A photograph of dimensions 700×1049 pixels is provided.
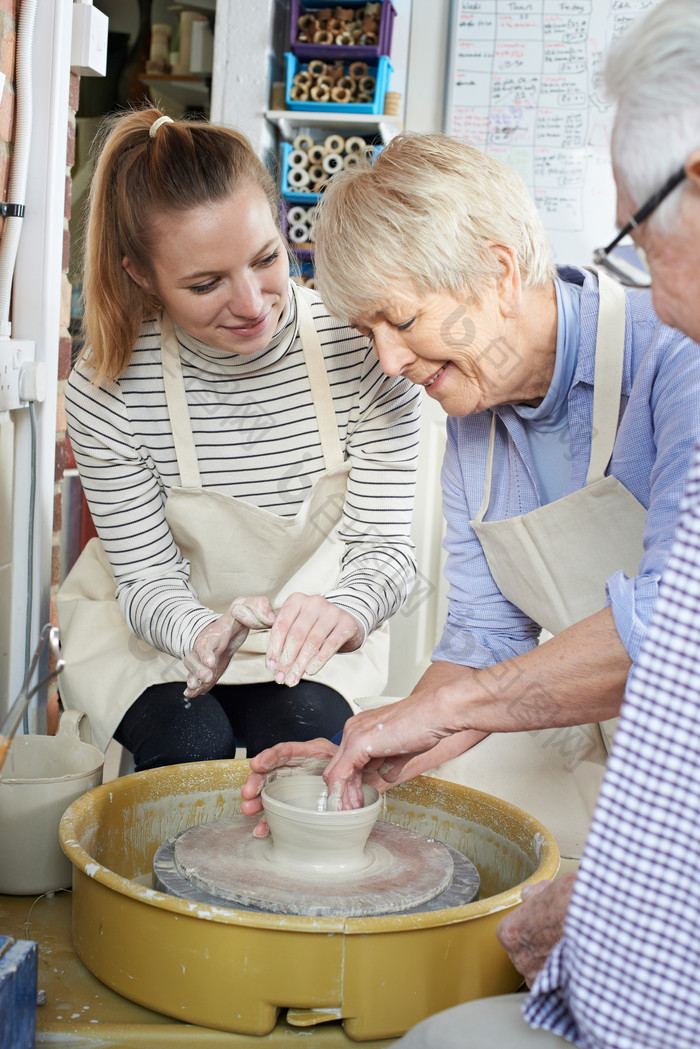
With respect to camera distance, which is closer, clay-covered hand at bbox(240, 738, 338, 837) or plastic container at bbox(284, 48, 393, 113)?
clay-covered hand at bbox(240, 738, 338, 837)

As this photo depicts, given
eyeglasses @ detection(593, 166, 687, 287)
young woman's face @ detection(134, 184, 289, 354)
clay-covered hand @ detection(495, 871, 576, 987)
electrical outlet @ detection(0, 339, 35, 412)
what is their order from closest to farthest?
eyeglasses @ detection(593, 166, 687, 287) < clay-covered hand @ detection(495, 871, 576, 987) < young woman's face @ detection(134, 184, 289, 354) < electrical outlet @ detection(0, 339, 35, 412)

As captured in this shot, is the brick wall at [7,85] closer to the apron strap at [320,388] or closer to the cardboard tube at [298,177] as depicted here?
the apron strap at [320,388]

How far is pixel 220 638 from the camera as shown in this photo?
56.0 inches

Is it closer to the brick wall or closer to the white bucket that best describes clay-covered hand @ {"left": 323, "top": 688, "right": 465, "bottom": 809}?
the white bucket

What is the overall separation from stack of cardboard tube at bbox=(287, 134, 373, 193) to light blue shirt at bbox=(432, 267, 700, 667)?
6.47ft

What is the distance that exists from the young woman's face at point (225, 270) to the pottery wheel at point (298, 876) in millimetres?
774

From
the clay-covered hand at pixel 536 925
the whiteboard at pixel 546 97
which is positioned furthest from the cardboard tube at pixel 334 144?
the clay-covered hand at pixel 536 925

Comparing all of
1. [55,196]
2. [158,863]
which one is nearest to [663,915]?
[158,863]

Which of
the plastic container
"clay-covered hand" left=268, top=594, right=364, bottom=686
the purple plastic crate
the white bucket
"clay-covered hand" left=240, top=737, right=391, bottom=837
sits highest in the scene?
the purple plastic crate

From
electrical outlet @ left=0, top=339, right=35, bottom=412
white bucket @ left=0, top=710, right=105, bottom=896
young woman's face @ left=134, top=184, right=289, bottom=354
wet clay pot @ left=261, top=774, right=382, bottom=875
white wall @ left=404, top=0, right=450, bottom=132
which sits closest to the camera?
wet clay pot @ left=261, top=774, right=382, bottom=875

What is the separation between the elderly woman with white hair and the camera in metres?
1.13

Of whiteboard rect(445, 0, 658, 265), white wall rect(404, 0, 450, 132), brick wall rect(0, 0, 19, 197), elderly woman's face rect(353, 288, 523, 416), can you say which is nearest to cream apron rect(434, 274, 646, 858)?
elderly woman's face rect(353, 288, 523, 416)

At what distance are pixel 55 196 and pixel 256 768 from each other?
110cm

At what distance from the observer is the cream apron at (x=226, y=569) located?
5.51ft
